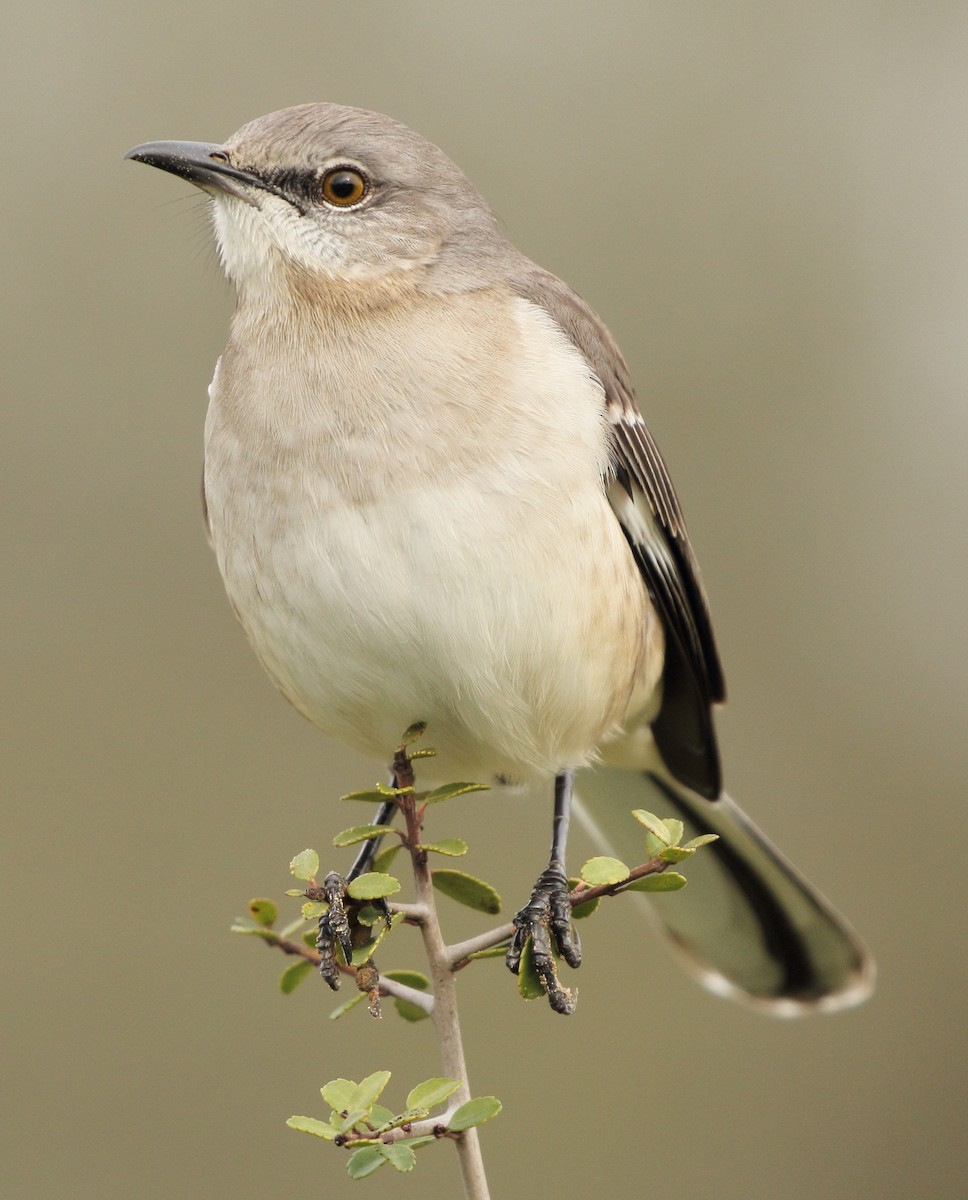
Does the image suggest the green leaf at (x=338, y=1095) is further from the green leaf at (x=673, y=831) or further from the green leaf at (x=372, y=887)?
the green leaf at (x=673, y=831)

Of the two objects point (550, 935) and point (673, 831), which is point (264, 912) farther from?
point (673, 831)

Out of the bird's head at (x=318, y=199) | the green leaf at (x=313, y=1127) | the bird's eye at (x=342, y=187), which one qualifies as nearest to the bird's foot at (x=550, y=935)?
the green leaf at (x=313, y=1127)

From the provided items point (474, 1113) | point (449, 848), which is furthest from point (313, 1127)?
point (449, 848)

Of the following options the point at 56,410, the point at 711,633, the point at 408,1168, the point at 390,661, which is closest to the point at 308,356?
the point at 390,661

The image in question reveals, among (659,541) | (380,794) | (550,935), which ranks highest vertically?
(659,541)

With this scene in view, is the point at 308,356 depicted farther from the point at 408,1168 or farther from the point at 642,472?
the point at 408,1168

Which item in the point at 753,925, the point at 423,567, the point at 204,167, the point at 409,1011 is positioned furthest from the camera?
the point at 753,925
